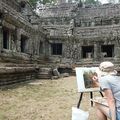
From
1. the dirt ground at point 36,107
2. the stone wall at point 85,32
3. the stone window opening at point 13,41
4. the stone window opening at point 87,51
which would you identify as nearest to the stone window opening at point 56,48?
the stone wall at point 85,32

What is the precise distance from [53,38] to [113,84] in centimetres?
2294

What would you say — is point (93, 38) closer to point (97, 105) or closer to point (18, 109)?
point (18, 109)

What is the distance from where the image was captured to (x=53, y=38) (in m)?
27.0

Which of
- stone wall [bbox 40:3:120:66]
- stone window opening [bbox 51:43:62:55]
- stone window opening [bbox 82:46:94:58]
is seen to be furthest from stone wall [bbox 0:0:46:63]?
stone window opening [bbox 82:46:94:58]

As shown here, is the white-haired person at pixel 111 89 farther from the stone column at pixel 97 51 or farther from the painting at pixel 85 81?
the stone column at pixel 97 51

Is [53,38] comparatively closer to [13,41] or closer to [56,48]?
[56,48]

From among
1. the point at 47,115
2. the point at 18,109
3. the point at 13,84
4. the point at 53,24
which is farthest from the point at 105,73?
the point at 53,24

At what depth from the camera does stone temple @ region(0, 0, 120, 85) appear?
1602 centimetres

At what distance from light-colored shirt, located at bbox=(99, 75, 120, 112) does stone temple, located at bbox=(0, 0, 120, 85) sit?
7.68m

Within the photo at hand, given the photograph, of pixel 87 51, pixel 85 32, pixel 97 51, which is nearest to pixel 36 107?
pixel 97 51

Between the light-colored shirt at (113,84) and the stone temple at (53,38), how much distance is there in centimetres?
768

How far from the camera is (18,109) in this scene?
A: 24.7 ft

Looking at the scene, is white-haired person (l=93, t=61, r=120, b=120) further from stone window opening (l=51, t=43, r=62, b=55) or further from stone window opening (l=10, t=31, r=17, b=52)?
stone window opening (l=51, t=43, r=62, b=55)

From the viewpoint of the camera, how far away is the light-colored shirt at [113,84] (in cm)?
427
